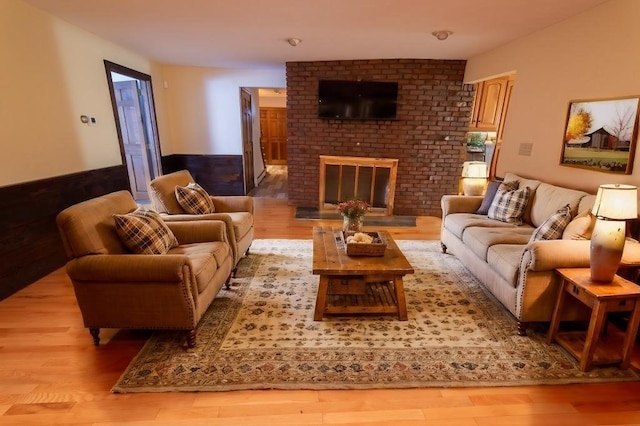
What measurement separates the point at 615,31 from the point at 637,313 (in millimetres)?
2102

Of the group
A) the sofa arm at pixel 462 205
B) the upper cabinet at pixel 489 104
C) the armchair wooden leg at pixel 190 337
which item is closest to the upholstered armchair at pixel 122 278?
the armchair wooden leg at pixel 190 337

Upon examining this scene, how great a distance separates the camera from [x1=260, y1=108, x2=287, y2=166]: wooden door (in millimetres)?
9742

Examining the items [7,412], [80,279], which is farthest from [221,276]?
[7,412]

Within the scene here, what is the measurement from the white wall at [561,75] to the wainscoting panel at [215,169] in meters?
4.26

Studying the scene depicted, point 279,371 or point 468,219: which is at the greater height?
point 468,219

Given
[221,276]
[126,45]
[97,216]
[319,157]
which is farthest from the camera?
[319,157]

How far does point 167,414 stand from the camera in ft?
5.02

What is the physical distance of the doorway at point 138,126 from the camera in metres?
4.81

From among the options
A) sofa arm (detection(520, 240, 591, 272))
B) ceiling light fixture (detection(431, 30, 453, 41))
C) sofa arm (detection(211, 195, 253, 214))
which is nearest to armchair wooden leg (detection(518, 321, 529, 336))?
sofa arm (detection(520, 240, 591, 272))

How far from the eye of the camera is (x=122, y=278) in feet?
5.90

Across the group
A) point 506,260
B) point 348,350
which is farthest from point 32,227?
point 506,260

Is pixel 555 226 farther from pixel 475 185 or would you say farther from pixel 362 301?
pixel 475 185

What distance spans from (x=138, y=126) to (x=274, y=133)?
5308 millimetres

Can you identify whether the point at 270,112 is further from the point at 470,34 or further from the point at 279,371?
the point at 279,371
